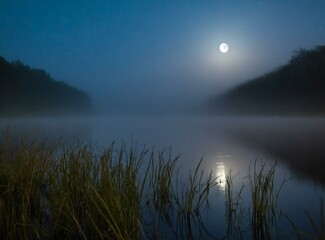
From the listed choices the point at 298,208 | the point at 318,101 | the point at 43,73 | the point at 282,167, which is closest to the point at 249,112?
the point at 318,101

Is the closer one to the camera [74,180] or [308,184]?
[74,180]

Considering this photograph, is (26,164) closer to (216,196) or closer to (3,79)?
(216,196)

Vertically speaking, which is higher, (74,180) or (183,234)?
(74,180)

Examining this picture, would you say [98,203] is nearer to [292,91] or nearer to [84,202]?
[84,202]

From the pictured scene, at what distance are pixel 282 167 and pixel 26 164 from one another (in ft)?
43.1

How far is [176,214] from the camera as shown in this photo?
15.5 feet

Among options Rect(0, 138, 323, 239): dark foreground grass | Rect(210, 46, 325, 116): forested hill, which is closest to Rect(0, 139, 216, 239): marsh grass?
Rect(0, 138, 323, 239): dark foreground grass

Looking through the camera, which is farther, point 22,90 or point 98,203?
point 22,90

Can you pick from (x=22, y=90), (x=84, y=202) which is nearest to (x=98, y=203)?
(x=84, y=202)

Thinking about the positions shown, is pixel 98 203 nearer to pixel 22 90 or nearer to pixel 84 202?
pixel 84 202

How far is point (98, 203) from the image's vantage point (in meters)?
3.36

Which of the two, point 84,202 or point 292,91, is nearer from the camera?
point 84,202

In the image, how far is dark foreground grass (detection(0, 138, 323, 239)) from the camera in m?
2.95

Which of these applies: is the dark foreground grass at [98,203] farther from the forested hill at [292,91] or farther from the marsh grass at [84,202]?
the forested hill at [292,91]
